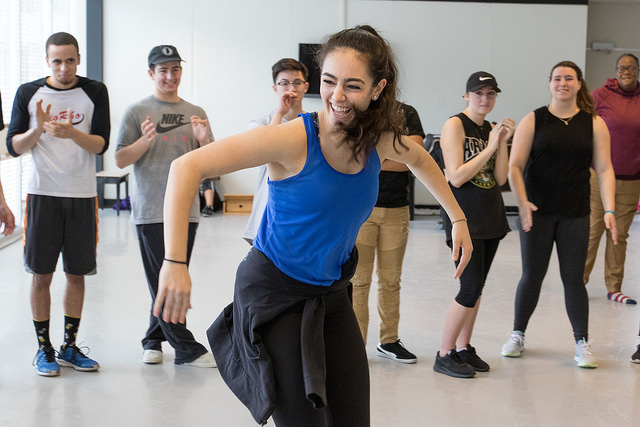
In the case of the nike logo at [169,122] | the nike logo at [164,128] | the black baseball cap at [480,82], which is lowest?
the nike logo at [164,128]

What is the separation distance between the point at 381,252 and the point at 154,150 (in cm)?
129

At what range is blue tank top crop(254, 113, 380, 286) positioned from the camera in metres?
1.88

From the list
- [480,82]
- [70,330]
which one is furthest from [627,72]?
[70,330]

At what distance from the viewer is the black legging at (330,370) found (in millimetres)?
1907

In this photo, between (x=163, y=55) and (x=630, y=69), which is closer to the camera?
(x=163, y=55)

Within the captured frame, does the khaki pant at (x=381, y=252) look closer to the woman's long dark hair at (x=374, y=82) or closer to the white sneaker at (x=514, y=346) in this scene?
the white sneaker at (x=514, y=346)

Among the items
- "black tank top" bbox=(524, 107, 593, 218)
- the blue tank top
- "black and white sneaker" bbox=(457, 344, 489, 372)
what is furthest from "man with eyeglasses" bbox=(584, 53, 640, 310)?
the blue tank top

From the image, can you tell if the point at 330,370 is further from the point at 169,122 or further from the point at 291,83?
the point at 169,122

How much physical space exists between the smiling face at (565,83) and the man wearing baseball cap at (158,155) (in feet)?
6.04

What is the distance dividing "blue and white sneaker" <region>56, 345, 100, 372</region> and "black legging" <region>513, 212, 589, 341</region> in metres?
2.31

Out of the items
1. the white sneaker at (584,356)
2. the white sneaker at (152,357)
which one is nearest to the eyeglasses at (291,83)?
the white sneaker at (152,357)

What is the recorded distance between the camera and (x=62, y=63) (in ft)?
11.8

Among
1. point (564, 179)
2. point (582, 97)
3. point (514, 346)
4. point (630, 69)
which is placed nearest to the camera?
point (564, 179)

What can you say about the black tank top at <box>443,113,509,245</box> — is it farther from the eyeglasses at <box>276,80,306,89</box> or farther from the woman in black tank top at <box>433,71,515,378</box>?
the eyeglasses at <box>276,80,306,89</box>
